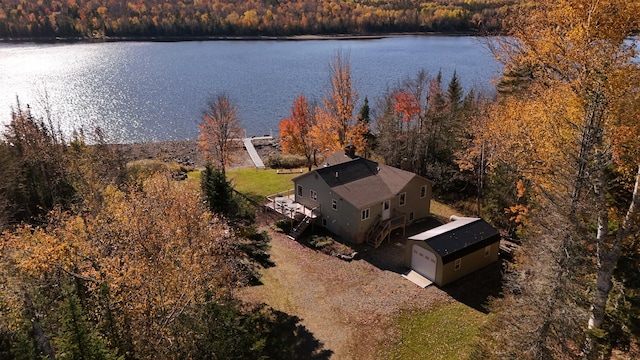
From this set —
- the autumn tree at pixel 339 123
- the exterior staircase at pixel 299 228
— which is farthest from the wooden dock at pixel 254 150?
the exterior staircase at pixel 299 228

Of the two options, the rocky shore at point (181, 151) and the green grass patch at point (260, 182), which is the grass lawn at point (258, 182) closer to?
the green grass patch at point (260, 182)

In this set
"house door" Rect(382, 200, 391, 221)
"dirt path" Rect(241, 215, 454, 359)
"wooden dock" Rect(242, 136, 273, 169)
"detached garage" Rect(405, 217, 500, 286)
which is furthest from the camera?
"wooden dock" Rect(242, 136, 273, 169)

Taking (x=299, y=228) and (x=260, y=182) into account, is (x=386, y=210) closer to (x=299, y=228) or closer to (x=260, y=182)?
(x=299, y=228)

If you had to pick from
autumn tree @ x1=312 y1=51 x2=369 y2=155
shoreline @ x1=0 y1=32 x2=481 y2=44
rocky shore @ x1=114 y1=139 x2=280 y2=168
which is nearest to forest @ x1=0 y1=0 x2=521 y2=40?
shoreline @ x1=0 y1=32 x2=481 y2=44

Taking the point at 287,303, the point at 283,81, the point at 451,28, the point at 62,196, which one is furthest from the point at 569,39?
the point at 451,28

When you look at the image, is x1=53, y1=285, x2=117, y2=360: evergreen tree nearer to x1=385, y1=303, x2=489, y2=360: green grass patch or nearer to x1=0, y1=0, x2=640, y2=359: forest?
x1=0, y1=0, x2=640, y2=359: forest

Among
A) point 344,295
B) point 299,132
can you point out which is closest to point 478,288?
point 344,295
